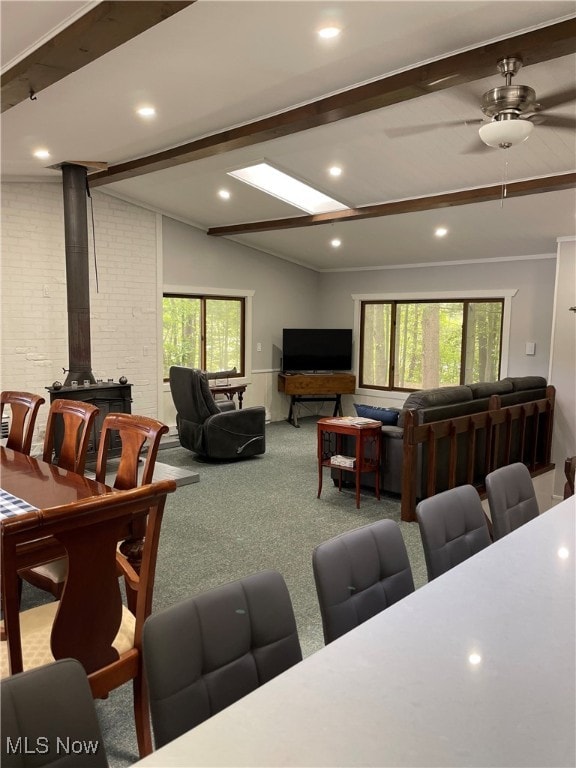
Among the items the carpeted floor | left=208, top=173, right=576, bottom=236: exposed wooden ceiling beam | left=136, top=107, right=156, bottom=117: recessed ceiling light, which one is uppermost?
left=136, top=107, right=156, bottom=117: recessed ceiling light

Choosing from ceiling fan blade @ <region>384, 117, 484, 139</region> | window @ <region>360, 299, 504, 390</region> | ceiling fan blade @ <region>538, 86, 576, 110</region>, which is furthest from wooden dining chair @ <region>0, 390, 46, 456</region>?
window @ <region>360, 299, 504, 390</region>

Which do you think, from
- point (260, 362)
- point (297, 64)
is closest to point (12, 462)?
point (297, 64)

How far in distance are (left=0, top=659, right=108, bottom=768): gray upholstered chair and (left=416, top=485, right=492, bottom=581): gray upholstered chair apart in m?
1.26

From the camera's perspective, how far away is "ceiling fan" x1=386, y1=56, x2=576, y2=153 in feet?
9.12

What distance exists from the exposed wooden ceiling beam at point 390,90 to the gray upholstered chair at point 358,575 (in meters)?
2.60

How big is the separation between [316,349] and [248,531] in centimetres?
487

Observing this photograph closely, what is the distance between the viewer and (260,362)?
8461mm

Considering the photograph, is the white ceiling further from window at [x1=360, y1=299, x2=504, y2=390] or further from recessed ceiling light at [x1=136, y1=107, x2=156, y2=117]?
window at [x1=360, y1=299, x2=504, y2=390]

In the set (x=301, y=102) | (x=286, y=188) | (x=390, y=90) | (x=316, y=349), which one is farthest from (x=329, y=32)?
(x=316, y=349)

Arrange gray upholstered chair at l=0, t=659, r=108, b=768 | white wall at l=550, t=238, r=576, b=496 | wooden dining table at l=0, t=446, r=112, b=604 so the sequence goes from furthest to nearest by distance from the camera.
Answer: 1. white wall at l=550, t=238, r=576, b=496
2. wooden dining table at l=0, t=446, r=112, b=604
3. gray upholstered chair at l=0, t=659, r=108, b=768

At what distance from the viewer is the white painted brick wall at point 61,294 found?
5719mm

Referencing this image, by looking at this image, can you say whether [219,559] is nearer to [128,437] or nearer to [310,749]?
[128,437]

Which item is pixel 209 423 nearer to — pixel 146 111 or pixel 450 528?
pixel 146 111

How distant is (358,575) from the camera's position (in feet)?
5.42
